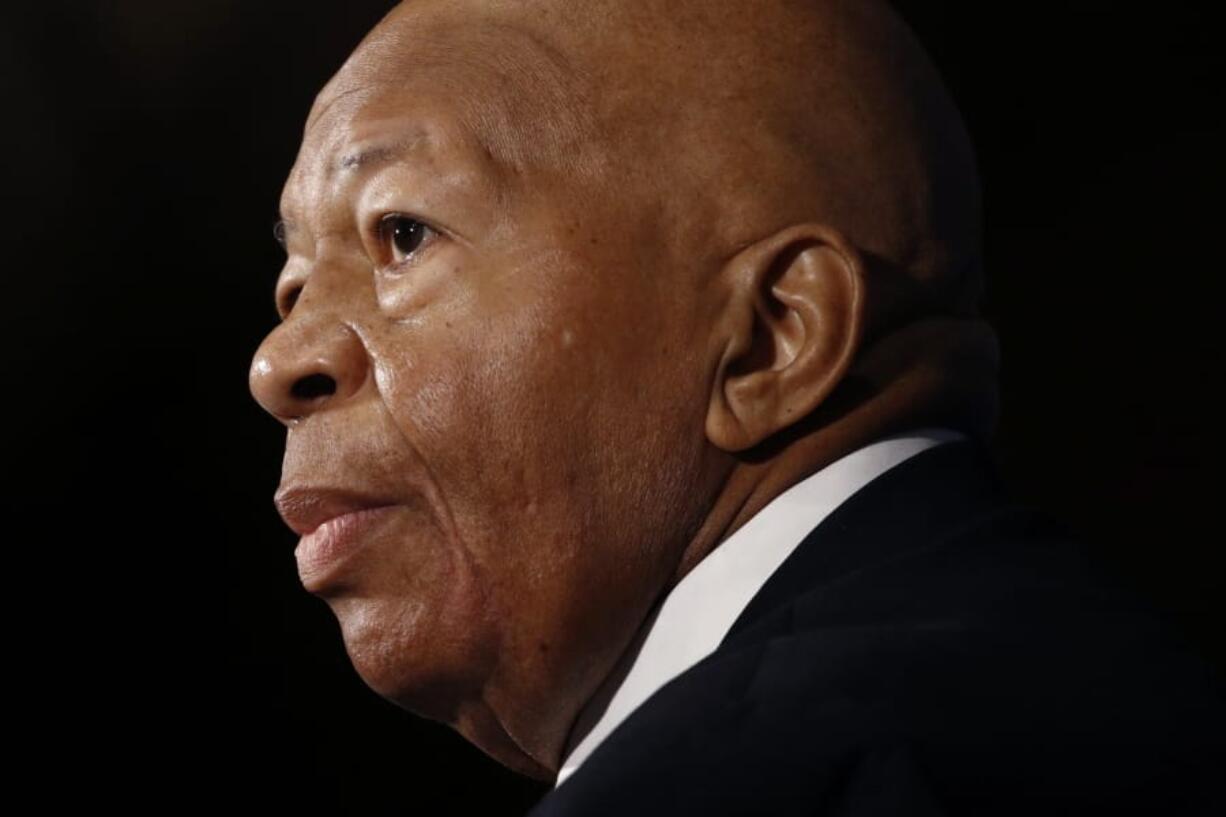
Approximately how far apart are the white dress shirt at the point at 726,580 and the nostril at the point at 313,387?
0.31 metres

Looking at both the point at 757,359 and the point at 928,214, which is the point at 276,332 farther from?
the point at 928,214

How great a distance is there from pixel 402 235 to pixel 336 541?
9.5 inches

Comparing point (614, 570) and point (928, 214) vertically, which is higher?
point (928, 214)

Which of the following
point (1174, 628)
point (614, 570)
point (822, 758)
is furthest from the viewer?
point (614, 570)

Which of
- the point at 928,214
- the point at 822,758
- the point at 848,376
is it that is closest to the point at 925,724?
the point at 822,758

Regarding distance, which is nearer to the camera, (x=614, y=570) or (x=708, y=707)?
(x=708, y=707)

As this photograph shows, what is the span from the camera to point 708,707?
4.09 feet

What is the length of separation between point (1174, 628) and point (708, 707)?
36 cm

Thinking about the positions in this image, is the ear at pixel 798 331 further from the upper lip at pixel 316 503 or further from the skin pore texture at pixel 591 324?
the upper lip at pixel 316 503

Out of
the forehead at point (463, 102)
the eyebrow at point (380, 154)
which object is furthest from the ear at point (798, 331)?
the eyebrow at point (380, 154)

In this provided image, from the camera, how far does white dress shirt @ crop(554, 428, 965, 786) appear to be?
150 cm

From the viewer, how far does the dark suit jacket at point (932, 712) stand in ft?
3.82

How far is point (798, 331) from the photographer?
156 cm

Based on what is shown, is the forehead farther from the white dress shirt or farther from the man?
the white dress shirt
